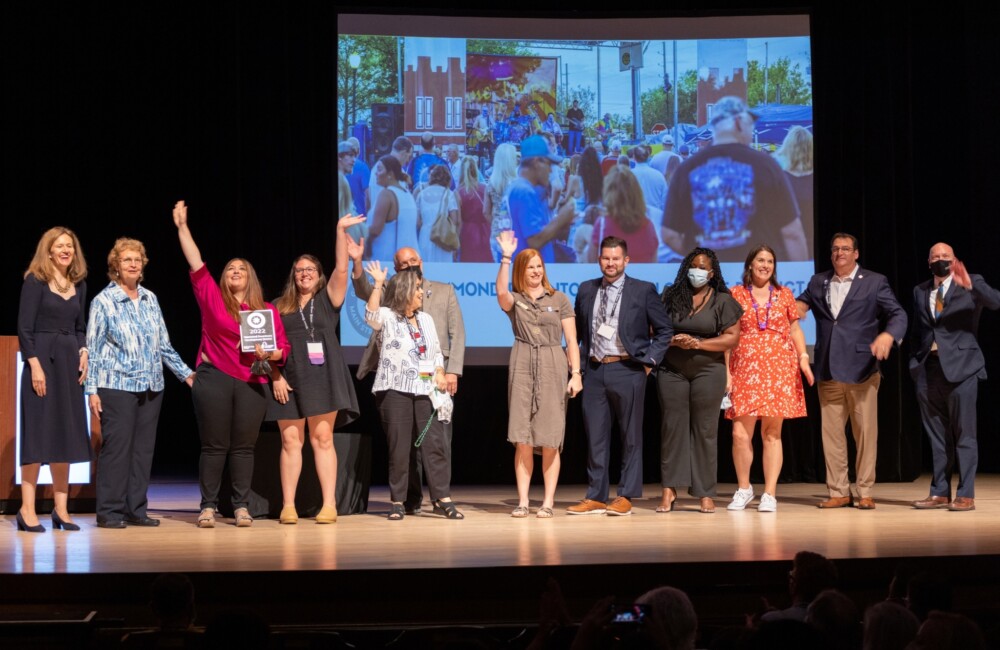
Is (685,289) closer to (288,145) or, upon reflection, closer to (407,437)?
(407,437)

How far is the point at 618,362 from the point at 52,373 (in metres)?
2.89

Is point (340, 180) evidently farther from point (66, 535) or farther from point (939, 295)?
point (939, 295)

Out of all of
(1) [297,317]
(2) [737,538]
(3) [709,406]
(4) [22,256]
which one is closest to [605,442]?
(3) [709,406]

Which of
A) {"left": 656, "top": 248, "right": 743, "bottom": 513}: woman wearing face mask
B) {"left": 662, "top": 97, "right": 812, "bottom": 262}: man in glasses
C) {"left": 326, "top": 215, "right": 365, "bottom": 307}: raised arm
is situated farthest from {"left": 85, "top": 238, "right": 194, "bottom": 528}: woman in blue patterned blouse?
{"left": 662, "top": 97, "right": 812, "bottom": 262}: man in glasses

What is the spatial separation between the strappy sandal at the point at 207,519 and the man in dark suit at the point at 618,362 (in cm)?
188

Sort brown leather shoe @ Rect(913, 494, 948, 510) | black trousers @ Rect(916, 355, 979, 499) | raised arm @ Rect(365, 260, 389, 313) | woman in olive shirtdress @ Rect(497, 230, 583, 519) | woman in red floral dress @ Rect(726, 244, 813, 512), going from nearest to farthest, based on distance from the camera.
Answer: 1. raised arm @ Rect(365, 260, 389, 313)
2. woman in olive shirtdress @ Rect(497, 230, 583, 519)
3. woman in red floral dress @ Rect(726, 244, 813, 512)
4. black trousers @ Rect(916, 355, 979, 499)
5. brown leather shoe @ Rect(913, 494, 948, 510)

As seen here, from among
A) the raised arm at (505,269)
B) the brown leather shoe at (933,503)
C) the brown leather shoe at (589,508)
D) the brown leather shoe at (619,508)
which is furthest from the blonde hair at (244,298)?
the brown leather shoe at (933,503)

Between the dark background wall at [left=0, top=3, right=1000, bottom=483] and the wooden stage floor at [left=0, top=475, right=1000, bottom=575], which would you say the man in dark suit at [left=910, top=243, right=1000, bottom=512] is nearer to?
the wooden stage floor at [left=0, top=475, right=1000, bottom=575]

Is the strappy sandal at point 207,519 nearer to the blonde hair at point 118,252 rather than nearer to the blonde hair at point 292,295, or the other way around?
the blonde hair at point 292,295

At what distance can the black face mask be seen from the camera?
21.1 feet

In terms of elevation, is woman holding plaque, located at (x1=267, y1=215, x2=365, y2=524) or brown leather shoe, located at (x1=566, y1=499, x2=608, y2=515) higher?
woman holding plaque, located at (x1=267, y1=215, x2=365, y2=524)

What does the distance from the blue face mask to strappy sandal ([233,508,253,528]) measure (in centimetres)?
266

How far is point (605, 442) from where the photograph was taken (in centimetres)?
629

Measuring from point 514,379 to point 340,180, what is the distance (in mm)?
2702
